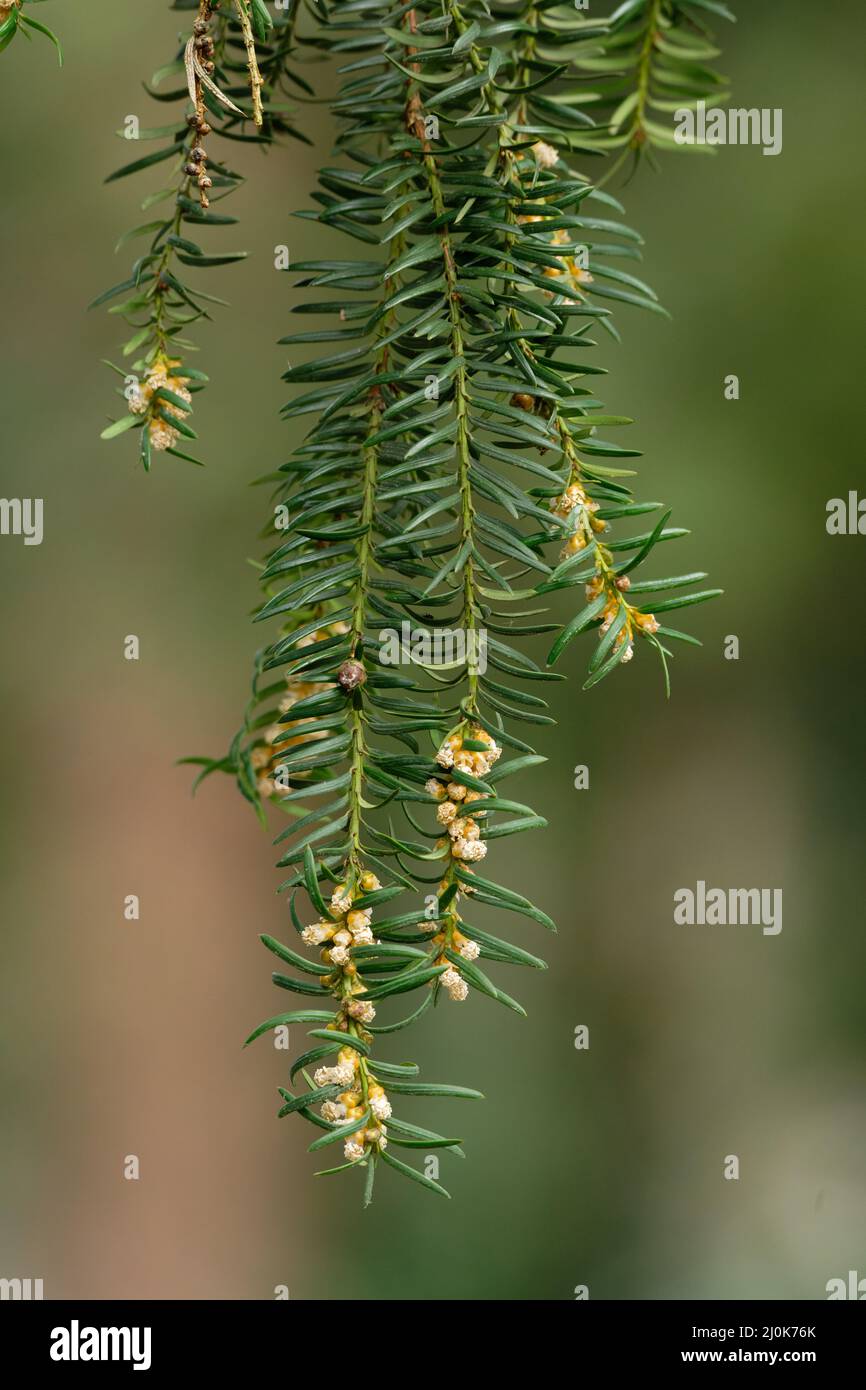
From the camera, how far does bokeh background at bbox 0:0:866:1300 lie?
52.2 inches

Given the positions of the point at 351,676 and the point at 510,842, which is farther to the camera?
the point at 510,842

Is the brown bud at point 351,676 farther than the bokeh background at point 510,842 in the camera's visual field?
No

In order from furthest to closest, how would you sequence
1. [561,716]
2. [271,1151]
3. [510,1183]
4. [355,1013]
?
[271,1151] < [510,1183] < [561,716] < [355,1013]

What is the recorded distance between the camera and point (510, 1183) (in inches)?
60.0

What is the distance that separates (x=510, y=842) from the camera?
153 centimetres

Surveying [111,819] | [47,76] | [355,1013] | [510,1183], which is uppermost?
[47,76]

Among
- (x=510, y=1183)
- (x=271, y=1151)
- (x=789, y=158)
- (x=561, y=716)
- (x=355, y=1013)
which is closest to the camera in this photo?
(x=355, y=1013)

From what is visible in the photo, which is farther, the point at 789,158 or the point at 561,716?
the point at 561,716

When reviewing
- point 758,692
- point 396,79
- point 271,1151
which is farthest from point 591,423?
point 271,1151

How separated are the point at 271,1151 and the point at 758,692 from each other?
0.88m

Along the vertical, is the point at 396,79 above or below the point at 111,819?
above

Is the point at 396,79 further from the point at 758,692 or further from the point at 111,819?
the point at 111,819

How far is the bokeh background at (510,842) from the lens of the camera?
4.35 feet

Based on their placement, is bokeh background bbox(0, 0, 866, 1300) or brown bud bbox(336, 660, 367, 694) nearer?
brown bud bbox(336, 660, 367, 694)
